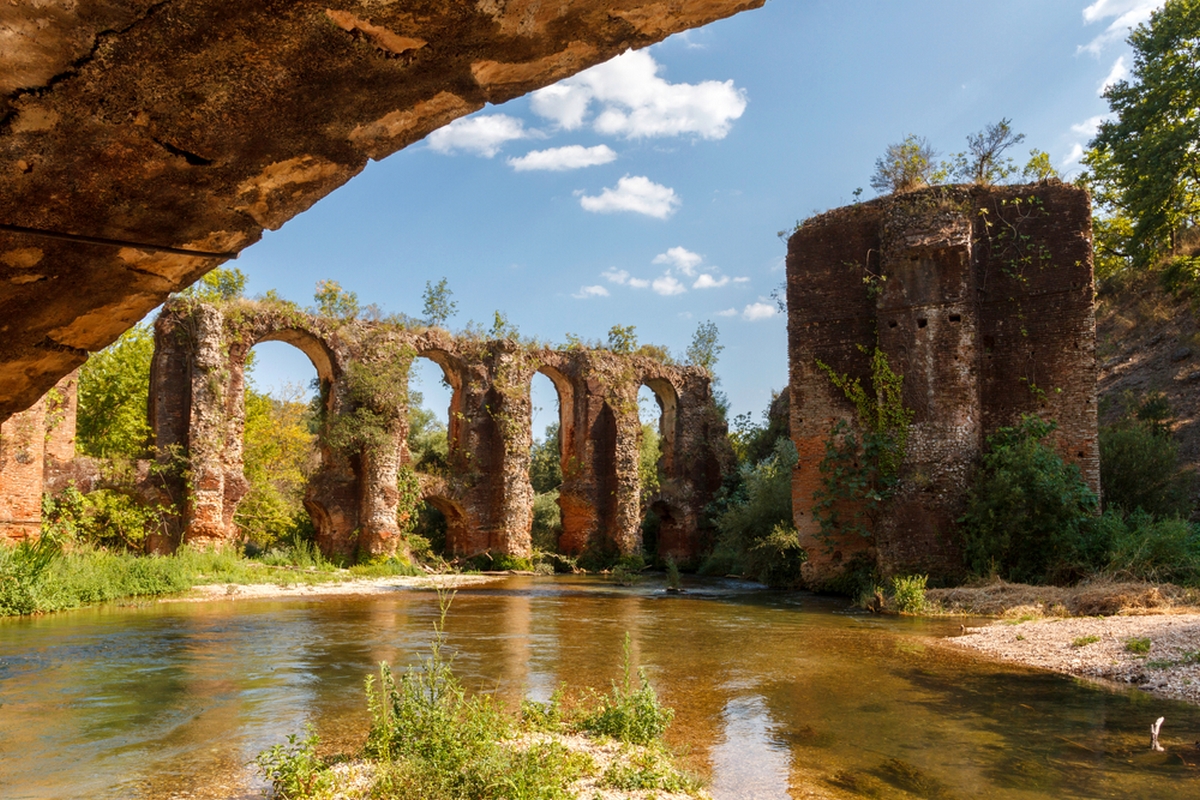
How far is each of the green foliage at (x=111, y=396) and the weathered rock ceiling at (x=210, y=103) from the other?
2432cm

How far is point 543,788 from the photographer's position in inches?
158

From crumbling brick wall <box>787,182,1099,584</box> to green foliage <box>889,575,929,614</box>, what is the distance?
40.5 inches

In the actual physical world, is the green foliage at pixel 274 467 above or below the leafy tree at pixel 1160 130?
below

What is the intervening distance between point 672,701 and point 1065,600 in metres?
7.13

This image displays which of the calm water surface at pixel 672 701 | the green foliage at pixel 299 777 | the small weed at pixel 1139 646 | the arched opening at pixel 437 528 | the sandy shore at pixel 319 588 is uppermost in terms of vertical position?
the arched opening at pixel 437 528

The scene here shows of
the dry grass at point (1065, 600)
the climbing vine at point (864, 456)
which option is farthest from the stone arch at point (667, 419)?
the dry grass at point (1065, 600)

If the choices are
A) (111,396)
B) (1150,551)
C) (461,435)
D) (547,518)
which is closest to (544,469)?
(547,518)

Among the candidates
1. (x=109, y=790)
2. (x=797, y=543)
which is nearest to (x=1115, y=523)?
(x=797, y=543)

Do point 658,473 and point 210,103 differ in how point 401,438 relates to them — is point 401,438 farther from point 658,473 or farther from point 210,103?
point 210,103

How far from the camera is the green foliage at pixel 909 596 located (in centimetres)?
1258

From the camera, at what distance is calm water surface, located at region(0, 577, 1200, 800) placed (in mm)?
4895

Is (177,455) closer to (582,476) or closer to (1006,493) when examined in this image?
(582,476)

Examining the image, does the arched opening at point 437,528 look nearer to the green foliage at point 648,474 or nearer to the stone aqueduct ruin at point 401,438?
the stone aqueduct ruin at point 401,438

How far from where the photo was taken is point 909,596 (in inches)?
500
